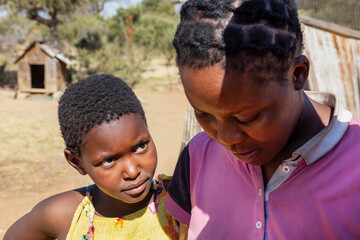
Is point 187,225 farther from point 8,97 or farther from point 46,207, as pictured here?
point 8,97

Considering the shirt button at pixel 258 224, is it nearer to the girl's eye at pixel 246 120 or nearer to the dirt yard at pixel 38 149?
the girl's eye at pixel 246 120

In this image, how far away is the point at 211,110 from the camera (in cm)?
102

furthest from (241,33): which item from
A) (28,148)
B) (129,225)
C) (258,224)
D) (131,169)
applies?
(28,148)

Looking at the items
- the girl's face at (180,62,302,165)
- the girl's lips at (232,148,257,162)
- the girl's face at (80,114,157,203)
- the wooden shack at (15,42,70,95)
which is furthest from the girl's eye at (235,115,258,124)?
the wooden shack at (15,42,70,95)

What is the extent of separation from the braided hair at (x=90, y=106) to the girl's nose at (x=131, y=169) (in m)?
0.23

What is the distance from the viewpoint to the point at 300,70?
1027mm

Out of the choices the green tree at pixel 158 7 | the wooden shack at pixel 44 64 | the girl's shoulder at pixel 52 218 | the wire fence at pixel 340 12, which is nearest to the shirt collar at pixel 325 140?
the girl's shoulder at pixel 52 218

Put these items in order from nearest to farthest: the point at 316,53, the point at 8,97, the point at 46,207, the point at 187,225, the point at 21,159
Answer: the point at 187,225 → the point at 46,207 → the point at 316,53 → the point at 21,159 → the point at 8,97

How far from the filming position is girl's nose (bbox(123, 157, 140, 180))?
1.71m

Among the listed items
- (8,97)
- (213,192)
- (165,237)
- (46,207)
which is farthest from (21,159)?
(8,97)

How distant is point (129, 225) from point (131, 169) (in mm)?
340

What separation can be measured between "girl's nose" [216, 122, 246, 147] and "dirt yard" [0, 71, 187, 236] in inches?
122

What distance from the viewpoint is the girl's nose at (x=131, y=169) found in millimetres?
1711

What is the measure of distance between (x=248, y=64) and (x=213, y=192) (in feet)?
1.92
